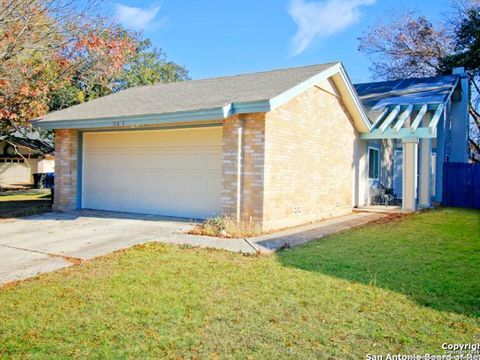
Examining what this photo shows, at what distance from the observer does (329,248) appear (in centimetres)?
A: 750

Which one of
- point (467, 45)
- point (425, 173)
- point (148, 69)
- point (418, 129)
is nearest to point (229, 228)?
point (418, 129)

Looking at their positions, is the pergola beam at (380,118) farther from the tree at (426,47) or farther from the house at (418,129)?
the tree at (426,47)

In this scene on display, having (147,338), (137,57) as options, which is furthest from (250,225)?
(137,57)

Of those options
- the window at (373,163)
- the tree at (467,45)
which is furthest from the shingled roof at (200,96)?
the tree at (467,45)

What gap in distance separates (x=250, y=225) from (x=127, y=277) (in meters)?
4.03

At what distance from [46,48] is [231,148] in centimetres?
594

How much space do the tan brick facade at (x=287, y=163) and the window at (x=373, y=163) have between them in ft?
4.44

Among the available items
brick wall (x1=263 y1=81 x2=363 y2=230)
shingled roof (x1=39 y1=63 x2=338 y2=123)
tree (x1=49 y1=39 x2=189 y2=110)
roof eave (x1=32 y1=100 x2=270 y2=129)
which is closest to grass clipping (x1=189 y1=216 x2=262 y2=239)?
brick wall (x1=263 y1=81 x2=363 y2=230)

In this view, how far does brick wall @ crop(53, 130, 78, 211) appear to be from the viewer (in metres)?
12.4

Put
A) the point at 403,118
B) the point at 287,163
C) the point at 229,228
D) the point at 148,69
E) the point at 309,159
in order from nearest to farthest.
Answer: the point at 229,228 → the point at 287,163 → the point at 309,159 → the point at 403,118 → the point at 148,69

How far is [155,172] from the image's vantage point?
1147 centimetres

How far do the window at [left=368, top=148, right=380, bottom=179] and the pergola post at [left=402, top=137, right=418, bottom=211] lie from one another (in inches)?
96.4

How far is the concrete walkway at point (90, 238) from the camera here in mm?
6547

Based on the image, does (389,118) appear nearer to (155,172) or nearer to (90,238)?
(155,172)
